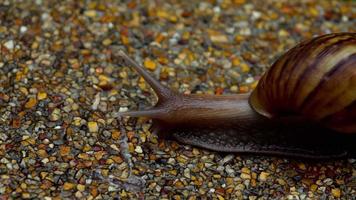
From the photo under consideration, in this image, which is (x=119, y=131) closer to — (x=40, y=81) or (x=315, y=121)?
(x=40, y=81)

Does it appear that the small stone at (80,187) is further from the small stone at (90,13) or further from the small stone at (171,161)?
the small stone at (90,13)

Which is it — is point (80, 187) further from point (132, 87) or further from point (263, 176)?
point (263, 176)

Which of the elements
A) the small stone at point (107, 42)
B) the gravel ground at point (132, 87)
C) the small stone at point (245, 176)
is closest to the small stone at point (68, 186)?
the gravel ground at point (132, 87)

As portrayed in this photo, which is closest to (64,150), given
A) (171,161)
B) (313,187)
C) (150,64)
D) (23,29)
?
(171,161)

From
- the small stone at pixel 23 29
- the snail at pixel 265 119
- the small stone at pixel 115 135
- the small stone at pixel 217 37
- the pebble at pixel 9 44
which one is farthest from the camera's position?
the small stone at pixel 217 37

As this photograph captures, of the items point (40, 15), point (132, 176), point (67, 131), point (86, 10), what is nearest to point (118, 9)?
point (86, 10)
